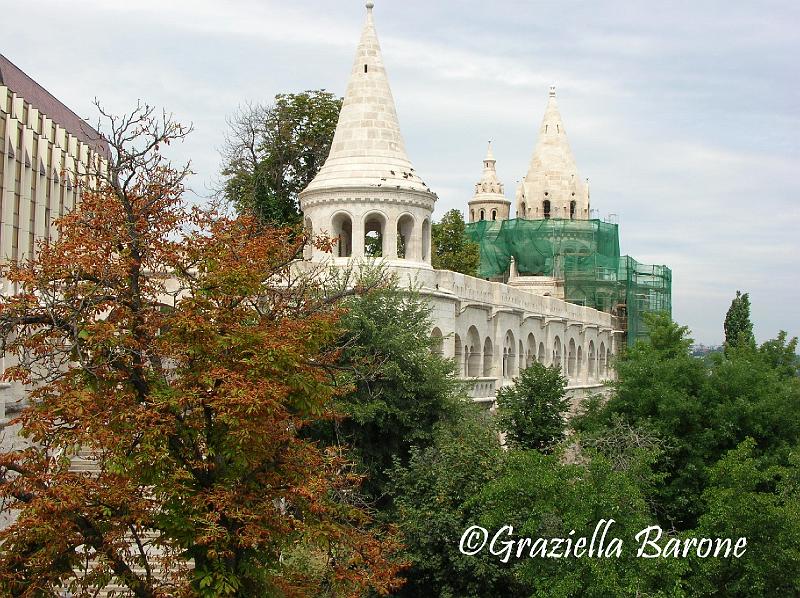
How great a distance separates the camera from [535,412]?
20.6 m

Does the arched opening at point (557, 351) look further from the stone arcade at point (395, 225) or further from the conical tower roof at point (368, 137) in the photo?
the conical tower roof at point (368, 137)

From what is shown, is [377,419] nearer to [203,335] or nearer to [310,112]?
[203,335]

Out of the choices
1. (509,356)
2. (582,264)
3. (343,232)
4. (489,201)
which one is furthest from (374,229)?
(489,201)

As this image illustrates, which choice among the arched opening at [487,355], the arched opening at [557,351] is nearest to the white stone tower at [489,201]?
the arched opening at [557,351]

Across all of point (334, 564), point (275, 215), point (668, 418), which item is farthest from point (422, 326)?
point (275, 215)

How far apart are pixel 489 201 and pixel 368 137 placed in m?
39.0

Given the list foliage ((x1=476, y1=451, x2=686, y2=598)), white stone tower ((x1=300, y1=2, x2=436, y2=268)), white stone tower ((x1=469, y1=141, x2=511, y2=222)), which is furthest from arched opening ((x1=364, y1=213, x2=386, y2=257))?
white stone tower ((x1=469, y1=141, x2=511, y2=222))

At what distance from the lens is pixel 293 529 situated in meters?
9.84

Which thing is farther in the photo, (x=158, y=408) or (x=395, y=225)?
(x=395, y=225)

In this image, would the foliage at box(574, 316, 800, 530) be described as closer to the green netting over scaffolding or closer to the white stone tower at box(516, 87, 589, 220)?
the green netting over scaffolding

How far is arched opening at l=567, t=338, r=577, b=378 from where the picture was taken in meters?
37.4

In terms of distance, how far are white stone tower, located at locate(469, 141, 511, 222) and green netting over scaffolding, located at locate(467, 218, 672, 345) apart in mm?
8926

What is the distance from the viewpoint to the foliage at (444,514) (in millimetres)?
16469
